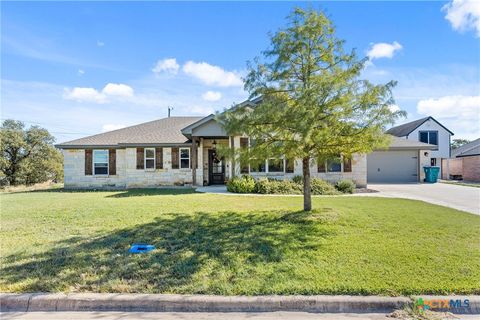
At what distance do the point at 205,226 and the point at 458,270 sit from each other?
5072 millimetres

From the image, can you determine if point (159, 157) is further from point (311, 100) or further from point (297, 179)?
point (311, 100)

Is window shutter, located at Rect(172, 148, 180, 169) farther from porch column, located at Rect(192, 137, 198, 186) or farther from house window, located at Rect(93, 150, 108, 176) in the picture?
house window, located at Rect(93, 150, 108, 176)

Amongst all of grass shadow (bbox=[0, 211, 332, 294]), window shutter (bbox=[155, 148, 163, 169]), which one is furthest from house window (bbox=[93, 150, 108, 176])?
grass shadow (bbox=[0, 211, 332, 294])

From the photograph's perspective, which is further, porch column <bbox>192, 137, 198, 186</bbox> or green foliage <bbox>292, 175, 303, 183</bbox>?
porch column <bbox>192, 137, 198, 186</bbox>

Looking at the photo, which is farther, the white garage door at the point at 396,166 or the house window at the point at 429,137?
the house window at the point at 429,137

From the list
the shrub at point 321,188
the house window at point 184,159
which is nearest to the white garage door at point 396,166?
the shrub at point 321,188

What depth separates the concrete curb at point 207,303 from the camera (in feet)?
12.1

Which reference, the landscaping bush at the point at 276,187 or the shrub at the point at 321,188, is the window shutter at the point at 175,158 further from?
the shrub at the point at 321,188

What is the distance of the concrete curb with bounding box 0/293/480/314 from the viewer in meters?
3.68

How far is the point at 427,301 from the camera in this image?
12.2 ft

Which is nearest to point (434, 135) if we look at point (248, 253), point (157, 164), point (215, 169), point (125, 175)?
point (215, 169)

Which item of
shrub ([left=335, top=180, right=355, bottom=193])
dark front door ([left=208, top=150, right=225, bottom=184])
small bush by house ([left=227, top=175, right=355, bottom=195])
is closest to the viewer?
small bush by house ([left=227, top=175, right=355, bottom=195])

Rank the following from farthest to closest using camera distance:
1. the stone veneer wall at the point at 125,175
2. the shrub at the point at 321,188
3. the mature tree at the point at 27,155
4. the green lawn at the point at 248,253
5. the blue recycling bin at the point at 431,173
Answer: the mature tree at the point at 27,155 → the blue recycling bin at the point at 431,173 → the stone veneer wall at the point at 125,175 → the shrub at the point at 321,188 → the green lawn at the point at 248,253

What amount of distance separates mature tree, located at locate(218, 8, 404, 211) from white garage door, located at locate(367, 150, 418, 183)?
17.0m
